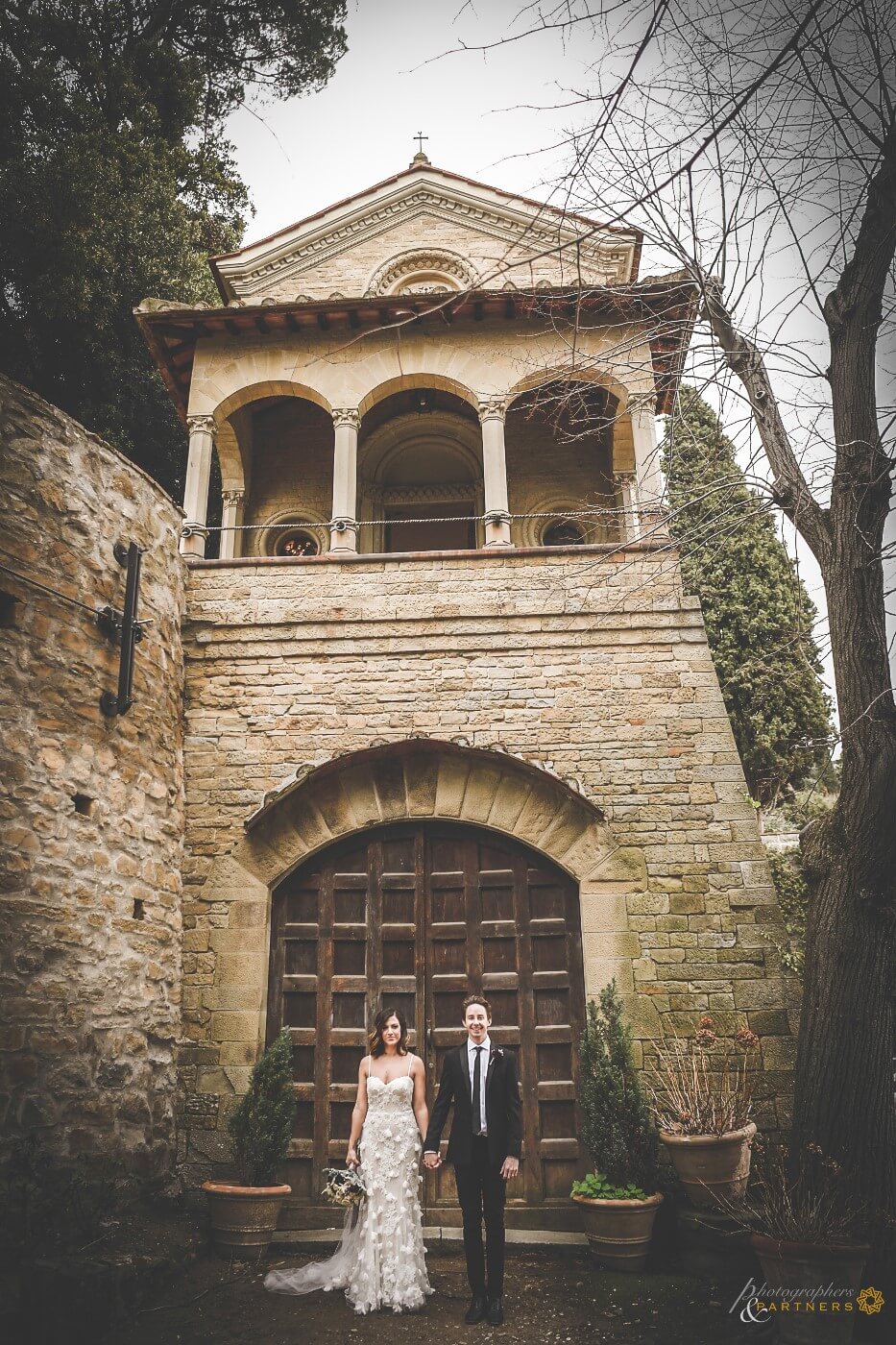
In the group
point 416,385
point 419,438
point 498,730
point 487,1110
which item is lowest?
point 487,1110

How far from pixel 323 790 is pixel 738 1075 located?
3801 mm

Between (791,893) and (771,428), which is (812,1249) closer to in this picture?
(771,428)

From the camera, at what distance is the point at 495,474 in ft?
28.7

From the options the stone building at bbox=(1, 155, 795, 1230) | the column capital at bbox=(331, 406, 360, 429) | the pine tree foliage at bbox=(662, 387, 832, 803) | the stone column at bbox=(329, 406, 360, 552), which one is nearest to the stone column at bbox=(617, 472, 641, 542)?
the stone building at bbox=(1, 155, 795, 1230)

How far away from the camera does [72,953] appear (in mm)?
5641

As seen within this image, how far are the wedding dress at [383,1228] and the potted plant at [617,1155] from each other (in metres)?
1.25

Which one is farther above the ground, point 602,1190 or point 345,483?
point 345,483

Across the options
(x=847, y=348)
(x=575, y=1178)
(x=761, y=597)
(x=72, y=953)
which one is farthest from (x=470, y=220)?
(x=575, y=1178)

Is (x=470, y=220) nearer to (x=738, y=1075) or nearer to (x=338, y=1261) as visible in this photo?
(x=738, y=1075)

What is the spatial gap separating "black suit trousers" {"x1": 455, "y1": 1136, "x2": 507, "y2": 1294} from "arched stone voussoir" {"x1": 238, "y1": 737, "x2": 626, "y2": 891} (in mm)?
2591

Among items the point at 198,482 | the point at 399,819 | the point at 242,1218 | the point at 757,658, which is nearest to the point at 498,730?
the point at 399,819

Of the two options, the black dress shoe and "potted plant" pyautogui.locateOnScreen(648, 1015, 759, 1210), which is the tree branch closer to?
"potted plant" pyautogui.locateOnScreen(648, 1015, 759, 1210)

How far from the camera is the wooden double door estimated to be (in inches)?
261

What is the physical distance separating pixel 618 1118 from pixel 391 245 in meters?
11.1
